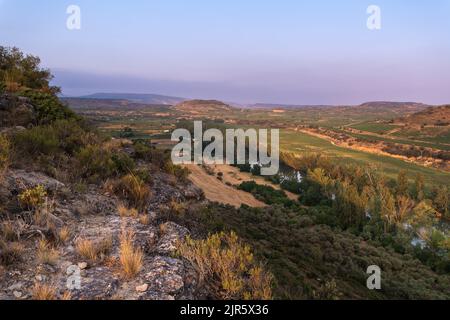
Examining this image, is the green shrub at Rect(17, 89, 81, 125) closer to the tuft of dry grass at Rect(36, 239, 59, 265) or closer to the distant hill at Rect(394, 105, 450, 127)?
the tuft of dry grass at Rect(36, 239, 59, 265)

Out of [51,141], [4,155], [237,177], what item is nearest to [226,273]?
[4,155]

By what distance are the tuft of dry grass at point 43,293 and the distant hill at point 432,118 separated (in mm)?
105705

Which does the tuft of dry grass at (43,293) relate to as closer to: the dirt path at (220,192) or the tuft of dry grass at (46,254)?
the tuft of dry grass at (46,254)

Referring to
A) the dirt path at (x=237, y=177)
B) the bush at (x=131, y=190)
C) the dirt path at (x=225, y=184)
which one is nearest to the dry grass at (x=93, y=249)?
the bush at (x=131, y=190)

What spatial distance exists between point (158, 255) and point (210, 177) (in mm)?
36707

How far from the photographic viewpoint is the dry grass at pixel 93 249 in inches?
189

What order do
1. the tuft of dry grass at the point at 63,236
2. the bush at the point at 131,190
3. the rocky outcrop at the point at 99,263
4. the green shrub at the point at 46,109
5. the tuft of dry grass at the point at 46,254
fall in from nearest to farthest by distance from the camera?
1. the rocky outcrop at the point at 99,263
2. the tuft of dry grass at the point at 46,254
3. the tuft of dry grass at the point at 63,236
4. the bush at the point at 131,190
5. the green shrub at the point at 46,109

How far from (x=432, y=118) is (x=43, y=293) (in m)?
117

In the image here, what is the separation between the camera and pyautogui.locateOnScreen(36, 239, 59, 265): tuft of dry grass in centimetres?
451

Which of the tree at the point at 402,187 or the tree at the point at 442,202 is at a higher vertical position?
the tree at the point at 402,187

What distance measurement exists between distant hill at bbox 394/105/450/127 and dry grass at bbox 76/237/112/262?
105 meters

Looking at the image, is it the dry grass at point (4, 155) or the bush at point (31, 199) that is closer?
the bush at point (31, 199)
